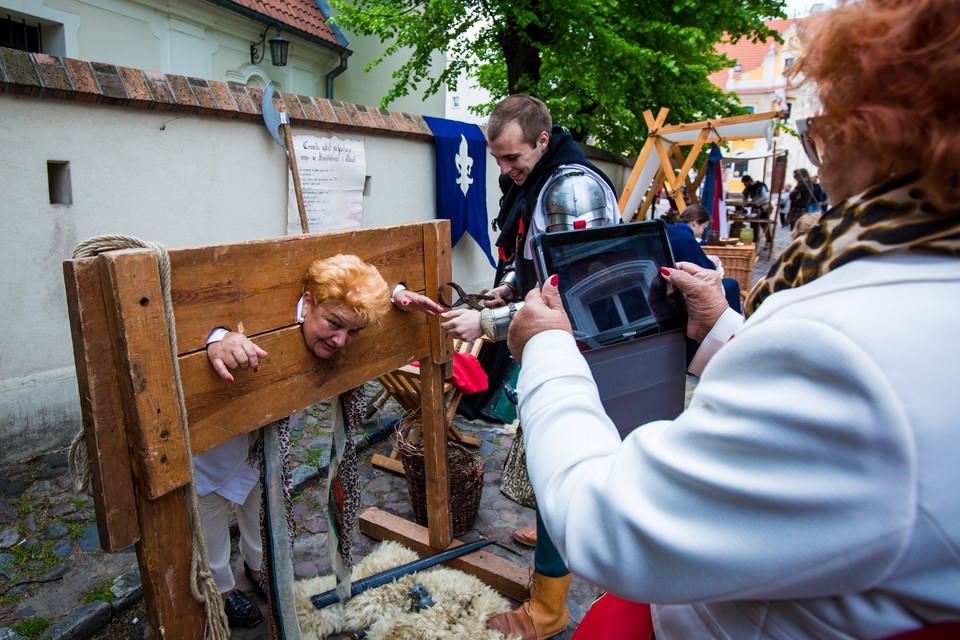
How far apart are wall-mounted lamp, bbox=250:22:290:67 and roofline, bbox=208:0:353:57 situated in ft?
0.54

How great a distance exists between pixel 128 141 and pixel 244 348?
281 centimetres

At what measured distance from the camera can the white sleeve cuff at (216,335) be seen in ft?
5.29

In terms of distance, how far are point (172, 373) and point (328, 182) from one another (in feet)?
12.3

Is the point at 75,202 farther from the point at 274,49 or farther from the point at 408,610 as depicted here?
the point at 274,49

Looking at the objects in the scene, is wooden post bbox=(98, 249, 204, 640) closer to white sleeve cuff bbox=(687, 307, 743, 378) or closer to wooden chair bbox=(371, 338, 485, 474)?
white sleeve cuff bbox=(687, 307, 743, 378)

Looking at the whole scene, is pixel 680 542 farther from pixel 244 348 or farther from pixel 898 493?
pixel 244 348

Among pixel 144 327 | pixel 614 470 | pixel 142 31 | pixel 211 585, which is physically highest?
pixel 142 31

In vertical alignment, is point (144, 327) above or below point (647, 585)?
above

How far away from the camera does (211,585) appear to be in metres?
1.59

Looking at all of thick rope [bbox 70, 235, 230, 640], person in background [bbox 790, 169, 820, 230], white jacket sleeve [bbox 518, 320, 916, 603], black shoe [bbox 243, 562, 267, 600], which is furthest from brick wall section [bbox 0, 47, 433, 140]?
person in background [bbox 790, 169, 820, 230]

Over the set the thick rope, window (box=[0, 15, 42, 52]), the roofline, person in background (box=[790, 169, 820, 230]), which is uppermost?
the roofline

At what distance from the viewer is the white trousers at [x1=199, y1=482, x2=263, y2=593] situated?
2.18m

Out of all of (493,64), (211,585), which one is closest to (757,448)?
(211,585)

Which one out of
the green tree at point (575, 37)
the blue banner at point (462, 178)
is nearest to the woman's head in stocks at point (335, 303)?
the blue banner at point (462, 178)
